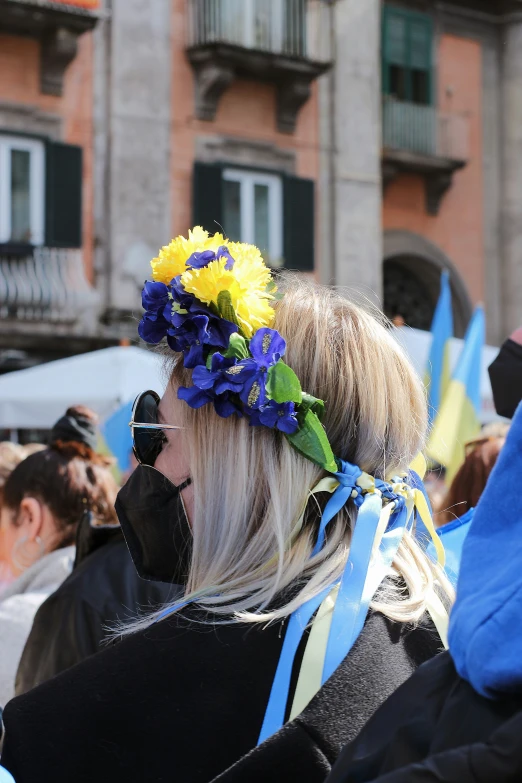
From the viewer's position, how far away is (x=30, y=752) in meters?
1.64

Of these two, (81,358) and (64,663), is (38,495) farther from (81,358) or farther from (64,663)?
(81,358)

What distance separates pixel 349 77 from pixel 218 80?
230 cm

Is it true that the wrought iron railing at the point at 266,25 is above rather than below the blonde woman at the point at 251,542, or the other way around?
above

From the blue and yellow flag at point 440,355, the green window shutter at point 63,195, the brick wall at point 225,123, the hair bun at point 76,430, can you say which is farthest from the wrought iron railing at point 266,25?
the hair bun at point 76,430

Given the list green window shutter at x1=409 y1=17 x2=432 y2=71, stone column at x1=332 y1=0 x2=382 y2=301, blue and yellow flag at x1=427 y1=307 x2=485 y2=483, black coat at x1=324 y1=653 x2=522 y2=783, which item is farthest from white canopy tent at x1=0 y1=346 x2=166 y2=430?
green window shutter at x1=409 y1=17 x2=432 y2=71

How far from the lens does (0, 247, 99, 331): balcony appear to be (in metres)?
13.8

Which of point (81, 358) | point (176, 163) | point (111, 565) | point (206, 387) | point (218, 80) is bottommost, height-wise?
point (111, 565)

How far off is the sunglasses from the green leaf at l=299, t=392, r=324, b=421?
24 cm

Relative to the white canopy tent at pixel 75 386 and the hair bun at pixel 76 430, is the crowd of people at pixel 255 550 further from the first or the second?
the white canopy tent at pixel 75 386

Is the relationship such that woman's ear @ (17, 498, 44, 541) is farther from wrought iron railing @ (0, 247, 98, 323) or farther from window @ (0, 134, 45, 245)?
window @ (0, 134, 45, 245)

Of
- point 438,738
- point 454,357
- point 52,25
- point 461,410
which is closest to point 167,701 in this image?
point 438,738

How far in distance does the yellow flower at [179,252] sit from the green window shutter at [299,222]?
13854 millimetres

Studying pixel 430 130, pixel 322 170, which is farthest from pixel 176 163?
pixel 430 130

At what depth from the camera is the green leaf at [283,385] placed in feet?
5.72
